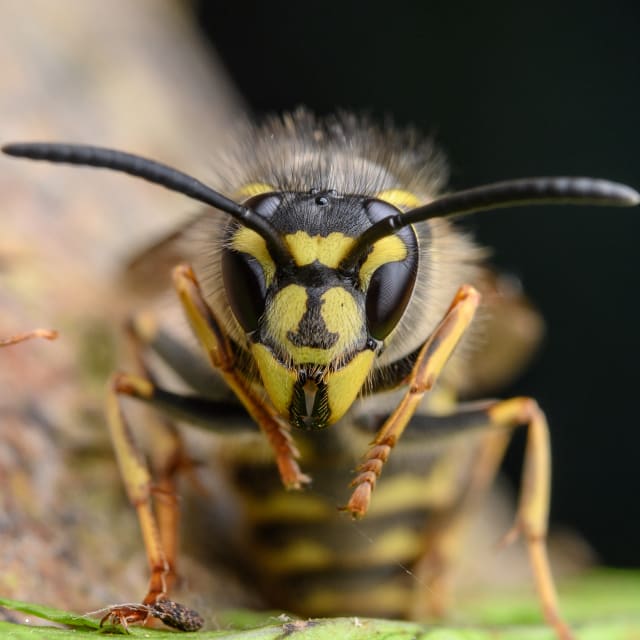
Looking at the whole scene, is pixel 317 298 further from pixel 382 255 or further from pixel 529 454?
pixel 529 454

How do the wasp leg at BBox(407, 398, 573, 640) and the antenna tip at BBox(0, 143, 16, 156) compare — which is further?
the wasp leg at BBox(407, 398, 573, 640)

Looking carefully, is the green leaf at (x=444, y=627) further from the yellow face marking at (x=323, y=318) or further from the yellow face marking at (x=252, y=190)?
the yellow face marking at (x=252, y=190)

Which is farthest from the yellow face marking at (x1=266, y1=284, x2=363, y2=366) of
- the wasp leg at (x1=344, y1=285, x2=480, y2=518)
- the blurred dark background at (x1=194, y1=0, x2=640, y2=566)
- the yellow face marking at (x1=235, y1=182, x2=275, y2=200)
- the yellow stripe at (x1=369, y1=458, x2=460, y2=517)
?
the blurred dark background at (x1=194, y1=0, x2=640, y2=566)

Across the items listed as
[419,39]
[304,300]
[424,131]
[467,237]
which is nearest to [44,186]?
[467,237]

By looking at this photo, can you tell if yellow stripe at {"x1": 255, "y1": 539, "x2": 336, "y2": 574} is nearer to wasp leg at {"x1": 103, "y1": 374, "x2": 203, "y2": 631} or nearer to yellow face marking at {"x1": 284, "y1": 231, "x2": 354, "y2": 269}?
wasp leg at {"x1": 103, "y1": 374, "x2": 203, "y2": 631}

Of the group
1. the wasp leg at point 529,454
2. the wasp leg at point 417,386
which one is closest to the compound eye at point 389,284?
the wasp leg at point 417,386

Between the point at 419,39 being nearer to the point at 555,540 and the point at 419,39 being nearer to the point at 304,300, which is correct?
the point at 555,540
